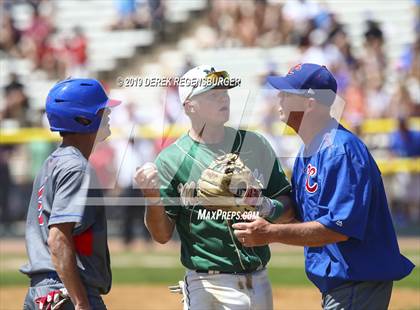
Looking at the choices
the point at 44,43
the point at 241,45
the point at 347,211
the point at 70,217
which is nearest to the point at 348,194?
the point at 347,211

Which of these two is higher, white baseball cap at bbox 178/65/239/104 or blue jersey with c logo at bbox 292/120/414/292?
white baseball cap at bbox 178/65/239/104

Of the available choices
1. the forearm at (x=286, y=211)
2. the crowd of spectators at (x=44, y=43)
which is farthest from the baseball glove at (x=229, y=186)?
the crowd of spectators at (x=44, y=43)

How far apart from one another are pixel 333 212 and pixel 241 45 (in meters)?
13.9

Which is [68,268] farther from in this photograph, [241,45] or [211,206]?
[241,45]

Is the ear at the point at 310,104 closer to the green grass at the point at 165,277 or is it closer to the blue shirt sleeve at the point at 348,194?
the blue shirt sleeve at the point at 348,194

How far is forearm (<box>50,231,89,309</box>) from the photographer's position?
484 centimetres

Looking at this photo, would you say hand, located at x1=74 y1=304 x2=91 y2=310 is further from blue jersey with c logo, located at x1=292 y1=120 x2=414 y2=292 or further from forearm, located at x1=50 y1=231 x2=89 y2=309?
blue jersey with c logo, located at x1=292 y1=120 x2=414 y2=292

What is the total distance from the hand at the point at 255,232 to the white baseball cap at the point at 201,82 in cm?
88

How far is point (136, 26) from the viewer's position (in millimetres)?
21188

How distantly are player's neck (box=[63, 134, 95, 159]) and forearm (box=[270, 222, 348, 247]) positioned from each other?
1.10 m

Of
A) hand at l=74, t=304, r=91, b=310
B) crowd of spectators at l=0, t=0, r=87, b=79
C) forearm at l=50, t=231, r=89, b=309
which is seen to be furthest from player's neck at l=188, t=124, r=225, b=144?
crowd of spectators at l=0, t=0, r=87, b=79

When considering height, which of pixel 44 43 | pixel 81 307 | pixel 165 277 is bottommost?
pixel 165 277

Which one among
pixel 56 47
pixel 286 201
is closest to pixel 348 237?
pixel 286 201

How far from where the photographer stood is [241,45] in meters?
18.6
